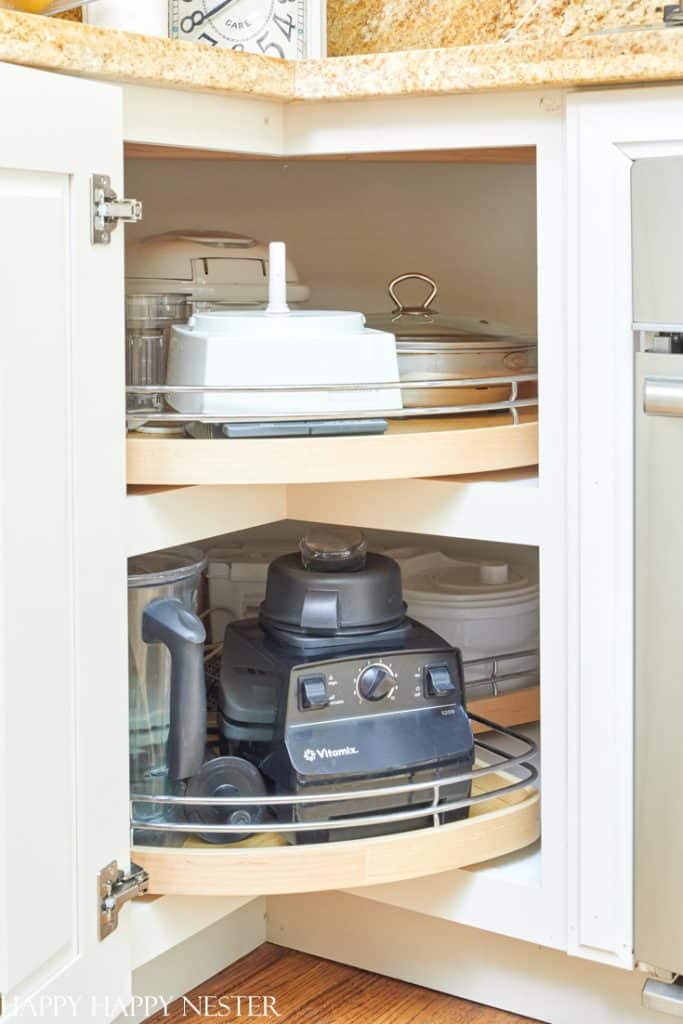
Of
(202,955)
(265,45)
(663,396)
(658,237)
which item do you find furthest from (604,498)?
(202,955)

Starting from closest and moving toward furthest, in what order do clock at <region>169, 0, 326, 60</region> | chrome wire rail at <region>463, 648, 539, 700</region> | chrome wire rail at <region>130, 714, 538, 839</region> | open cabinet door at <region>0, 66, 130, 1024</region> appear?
open cabinet door at <region>0, 66, 130, 1024</region> < chrome wire rail at <region>130, 714, 538, 839</region> < clock at <region>169, 0, 326, 60</region> < chrome wire rail at <region>463, 648, 539, 700</region>

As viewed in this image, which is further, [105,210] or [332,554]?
[332,554]

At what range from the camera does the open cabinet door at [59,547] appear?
940 mm

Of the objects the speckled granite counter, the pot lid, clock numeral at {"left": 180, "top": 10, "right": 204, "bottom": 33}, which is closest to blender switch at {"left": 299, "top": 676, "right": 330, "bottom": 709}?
the pot lid

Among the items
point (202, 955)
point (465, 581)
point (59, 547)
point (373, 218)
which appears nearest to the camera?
point (59, 547)

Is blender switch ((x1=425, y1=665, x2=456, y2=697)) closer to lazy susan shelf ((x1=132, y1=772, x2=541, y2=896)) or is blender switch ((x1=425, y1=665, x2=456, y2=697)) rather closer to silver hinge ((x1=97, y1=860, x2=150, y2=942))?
lazy susan shelf ((x1=132, y1=772, x2=541, y2=896))

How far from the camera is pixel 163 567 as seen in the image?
1.23 meters

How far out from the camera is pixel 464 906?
1.28 meters

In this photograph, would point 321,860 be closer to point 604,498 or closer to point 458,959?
point 458,959

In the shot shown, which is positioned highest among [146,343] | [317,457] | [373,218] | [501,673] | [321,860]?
[373,218]

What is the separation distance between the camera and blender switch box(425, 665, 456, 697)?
127 cm

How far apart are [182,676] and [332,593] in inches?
7.1

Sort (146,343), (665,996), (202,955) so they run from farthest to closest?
(202,955) → (146,343) → (665,996)

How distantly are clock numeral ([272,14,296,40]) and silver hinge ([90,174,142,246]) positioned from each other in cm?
36
